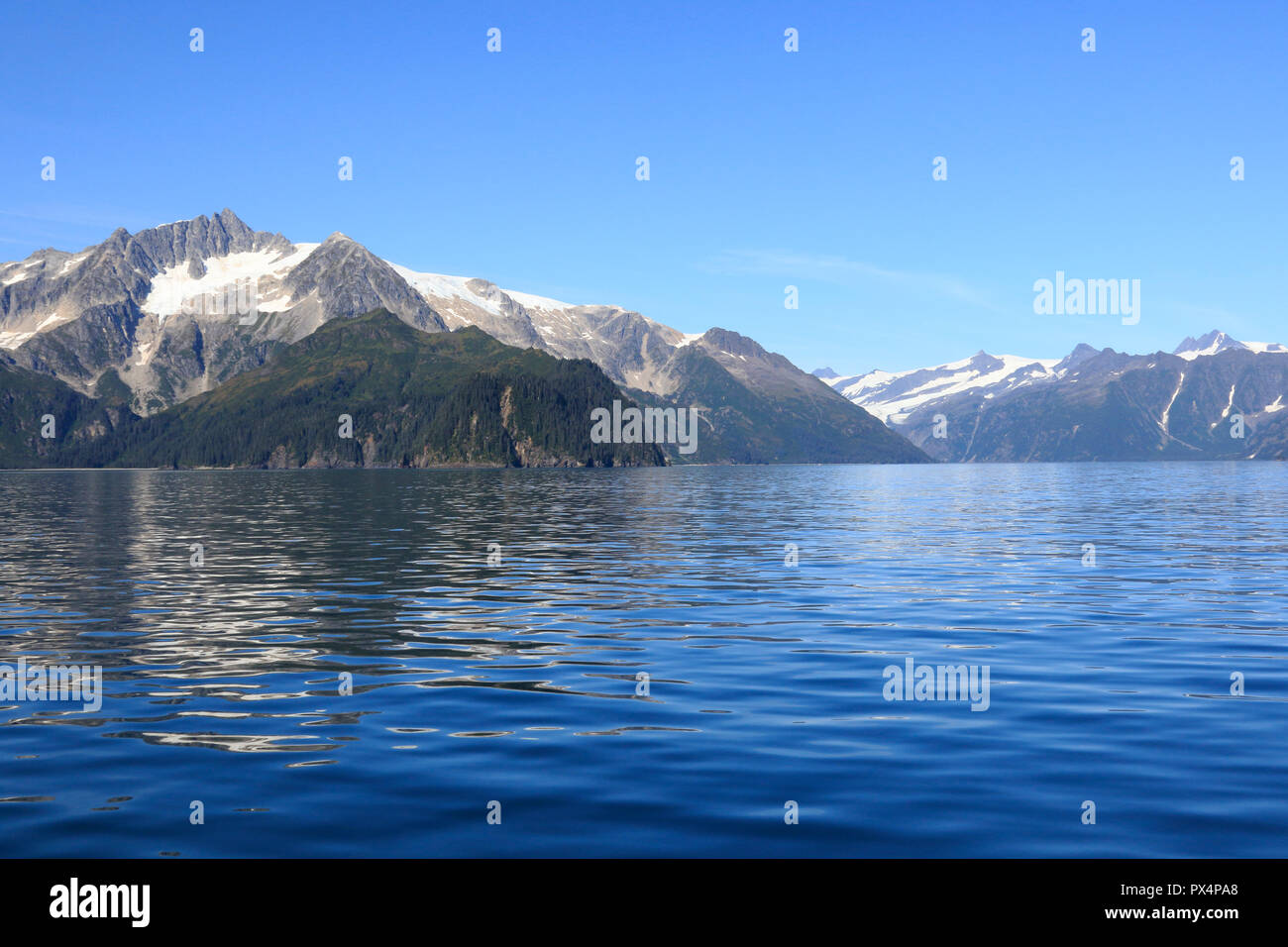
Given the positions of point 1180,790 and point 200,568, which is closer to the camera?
point 1180,790

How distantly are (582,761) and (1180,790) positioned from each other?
10.5 m

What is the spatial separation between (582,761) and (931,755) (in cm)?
668

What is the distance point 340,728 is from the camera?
23.3 meters

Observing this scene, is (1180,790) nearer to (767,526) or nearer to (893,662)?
(893,662)

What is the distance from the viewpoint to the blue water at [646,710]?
16703 mm

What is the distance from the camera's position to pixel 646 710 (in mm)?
25031

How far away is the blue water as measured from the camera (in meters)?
16.7

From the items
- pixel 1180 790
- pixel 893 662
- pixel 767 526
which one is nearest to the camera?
pixel 1180 790
